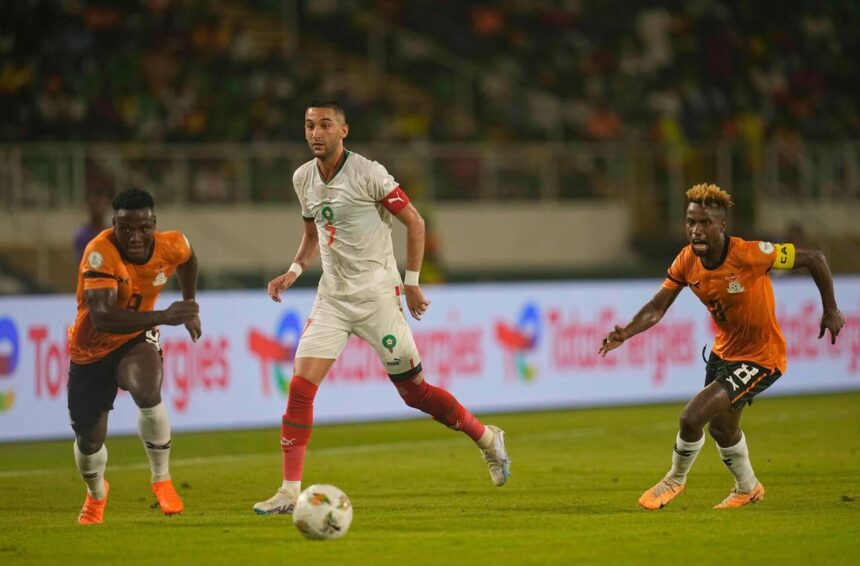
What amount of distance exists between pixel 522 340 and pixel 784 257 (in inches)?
Result: 319

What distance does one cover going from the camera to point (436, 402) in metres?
9.66

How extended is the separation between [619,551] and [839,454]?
5.83m

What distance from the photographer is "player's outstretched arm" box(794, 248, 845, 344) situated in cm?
892

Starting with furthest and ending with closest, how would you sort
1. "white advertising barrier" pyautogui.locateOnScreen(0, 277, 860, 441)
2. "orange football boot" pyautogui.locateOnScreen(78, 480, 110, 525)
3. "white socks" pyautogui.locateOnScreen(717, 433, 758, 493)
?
1. "white advertising barrier" pyautogui.locateOnScreen(0, 277, 860, 441)
2. "white socks" pyautogui.locateOnScreen(717, 433, 758, 493)
3. "orange football boot" pyautogui.locateOnScreen(78, 480, 110, 525)

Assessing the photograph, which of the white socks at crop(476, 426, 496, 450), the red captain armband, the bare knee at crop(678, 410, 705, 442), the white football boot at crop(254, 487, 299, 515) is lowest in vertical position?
the white football boot at crop(254, 487, 299, 515)

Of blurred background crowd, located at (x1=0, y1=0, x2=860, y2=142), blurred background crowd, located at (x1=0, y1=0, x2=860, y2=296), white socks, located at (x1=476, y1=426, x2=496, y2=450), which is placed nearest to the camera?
white socks, located at (x1=476, y1=426, x2=496, y2=450)

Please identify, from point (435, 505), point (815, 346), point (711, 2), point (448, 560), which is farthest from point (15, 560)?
point (711, 2)

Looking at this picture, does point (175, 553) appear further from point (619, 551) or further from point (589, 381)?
point (589, 381)

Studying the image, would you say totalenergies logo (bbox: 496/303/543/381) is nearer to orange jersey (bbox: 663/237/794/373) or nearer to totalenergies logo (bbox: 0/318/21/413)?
totalenergies logo (bbox: 0/318/21/413)

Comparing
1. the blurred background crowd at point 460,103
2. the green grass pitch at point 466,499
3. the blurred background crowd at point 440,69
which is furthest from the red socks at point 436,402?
the blurred background crowd at point 440,69

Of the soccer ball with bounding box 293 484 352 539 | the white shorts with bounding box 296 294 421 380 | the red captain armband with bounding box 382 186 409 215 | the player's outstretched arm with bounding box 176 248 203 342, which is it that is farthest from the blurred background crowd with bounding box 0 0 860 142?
the soccer ball with bounding box 293 484 352 539

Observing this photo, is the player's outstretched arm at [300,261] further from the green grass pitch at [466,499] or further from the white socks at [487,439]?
the white socks at [487,439]

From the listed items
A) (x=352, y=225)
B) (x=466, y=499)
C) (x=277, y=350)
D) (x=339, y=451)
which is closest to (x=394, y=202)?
(x=352, y=225)

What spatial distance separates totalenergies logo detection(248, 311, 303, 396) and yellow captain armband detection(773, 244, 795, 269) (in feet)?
23.9
